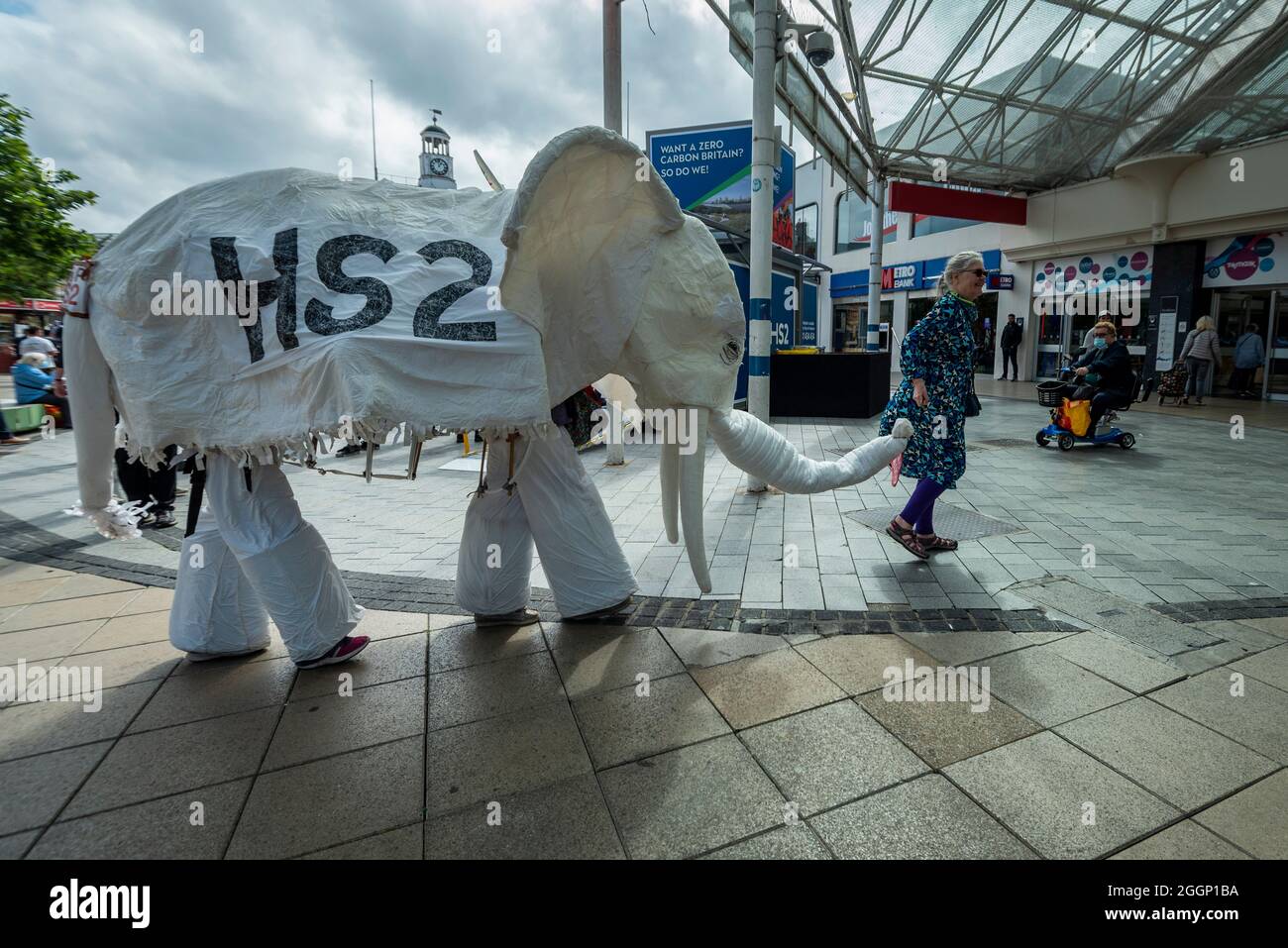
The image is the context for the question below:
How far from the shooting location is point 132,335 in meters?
2.35

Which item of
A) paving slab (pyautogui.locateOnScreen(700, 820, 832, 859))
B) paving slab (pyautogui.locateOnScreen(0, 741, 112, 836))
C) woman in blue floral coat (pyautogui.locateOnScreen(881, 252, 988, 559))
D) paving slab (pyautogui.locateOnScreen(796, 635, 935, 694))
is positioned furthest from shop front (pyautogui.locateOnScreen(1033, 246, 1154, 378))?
paving slab (pyautogui.locateOnScreen(0, 741, 112, 836))

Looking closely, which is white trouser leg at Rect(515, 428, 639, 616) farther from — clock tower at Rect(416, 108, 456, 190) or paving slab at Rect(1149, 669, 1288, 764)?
clock tower at Rect(416, 108, 456, 190)

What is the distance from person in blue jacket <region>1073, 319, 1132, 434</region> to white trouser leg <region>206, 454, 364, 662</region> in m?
8.53

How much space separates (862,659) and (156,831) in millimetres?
2485

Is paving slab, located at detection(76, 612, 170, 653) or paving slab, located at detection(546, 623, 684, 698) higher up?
paving slab, located at detection(546, 623, 684, 698)

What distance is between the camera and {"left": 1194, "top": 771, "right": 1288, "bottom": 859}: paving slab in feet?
5.74

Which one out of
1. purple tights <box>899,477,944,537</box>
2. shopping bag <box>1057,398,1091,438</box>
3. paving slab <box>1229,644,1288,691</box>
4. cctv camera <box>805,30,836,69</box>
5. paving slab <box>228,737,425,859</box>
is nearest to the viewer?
paving slab <box>228,737,425,859</box>

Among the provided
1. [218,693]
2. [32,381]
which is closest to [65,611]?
[218,693]

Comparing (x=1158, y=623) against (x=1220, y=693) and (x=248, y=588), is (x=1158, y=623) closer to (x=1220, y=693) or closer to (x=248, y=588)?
(x=1220, y=693)

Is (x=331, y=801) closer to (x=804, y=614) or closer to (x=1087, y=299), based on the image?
(x=804, y=614)

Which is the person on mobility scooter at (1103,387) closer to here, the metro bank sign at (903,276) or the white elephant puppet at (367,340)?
the white elephant puppet at (367,340)

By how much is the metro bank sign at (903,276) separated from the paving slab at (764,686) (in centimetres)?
2236

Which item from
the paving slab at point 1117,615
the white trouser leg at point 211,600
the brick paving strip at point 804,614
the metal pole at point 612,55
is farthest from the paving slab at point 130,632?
the metal pole at point 612,55

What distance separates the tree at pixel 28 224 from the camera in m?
7.87
